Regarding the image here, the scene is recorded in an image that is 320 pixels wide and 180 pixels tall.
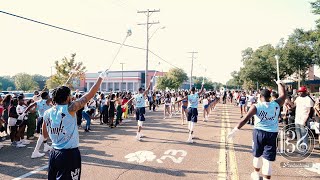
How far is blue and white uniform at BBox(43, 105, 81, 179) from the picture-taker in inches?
145

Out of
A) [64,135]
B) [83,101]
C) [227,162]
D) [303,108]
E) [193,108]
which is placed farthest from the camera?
[193,108]

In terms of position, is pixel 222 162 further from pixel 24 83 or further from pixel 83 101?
pixel 24 83

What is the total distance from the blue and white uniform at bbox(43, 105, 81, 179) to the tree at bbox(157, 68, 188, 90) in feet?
225

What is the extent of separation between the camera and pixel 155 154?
321 inches

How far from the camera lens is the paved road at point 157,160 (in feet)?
20.6

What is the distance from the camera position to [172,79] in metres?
75.5

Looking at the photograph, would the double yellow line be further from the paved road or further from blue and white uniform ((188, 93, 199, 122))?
blue and white uniform ((188, 93, 199, 122))

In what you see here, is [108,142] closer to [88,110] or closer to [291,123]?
[88,110]

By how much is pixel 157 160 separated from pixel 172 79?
6831 centimetres

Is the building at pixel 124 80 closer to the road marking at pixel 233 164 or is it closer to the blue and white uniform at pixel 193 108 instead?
the blue and white uniform at pixel 193 108

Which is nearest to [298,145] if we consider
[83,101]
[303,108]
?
[303,108]

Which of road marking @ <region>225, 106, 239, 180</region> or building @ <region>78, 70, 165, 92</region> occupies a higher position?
building @ <region>78, 70, 165, 92</region>

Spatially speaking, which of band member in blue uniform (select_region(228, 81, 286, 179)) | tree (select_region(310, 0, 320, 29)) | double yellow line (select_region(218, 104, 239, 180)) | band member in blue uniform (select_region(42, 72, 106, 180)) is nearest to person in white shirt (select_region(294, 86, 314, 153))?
double yellow line (select_region(218, 104, 239, 180))

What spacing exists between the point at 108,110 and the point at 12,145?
5908 mm
